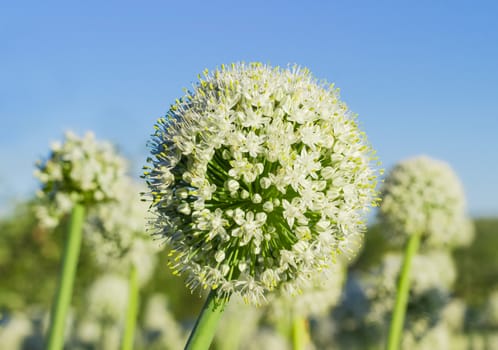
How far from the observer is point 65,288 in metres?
3.91

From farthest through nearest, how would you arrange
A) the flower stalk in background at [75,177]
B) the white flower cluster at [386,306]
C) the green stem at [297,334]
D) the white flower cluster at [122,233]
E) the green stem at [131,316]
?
the white flower cluster at [386,306] < the white flower cluster at [122,233] < the green stem at [297,334] < the green stem at [131,316] < the flower stalk in background at [75,177]

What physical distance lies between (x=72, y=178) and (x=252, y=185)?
227cm

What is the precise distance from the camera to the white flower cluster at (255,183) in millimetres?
2785

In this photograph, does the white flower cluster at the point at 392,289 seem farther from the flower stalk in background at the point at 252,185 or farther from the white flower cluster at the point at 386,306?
the flower stalk in background at the point at 252,185

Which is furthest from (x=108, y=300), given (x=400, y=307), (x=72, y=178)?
(x=400, y=307)

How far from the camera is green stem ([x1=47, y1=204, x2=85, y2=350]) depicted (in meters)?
3.72

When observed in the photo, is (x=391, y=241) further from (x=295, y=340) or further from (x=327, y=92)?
(x=327, y=92)

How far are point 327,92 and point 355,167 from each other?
482 mm

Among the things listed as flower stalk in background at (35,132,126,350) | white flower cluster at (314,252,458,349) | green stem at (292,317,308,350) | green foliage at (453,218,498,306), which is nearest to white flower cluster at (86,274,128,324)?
white flower cluster at (314,252,458,349)

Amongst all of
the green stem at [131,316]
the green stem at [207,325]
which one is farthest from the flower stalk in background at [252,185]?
the green stem at [131,316]

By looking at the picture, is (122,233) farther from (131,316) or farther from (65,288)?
(65,288)

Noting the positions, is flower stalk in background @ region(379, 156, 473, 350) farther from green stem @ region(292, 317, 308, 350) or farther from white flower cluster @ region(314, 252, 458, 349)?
green stem @ region(292, 317, 308, 350)

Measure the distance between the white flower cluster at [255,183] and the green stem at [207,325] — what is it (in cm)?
7

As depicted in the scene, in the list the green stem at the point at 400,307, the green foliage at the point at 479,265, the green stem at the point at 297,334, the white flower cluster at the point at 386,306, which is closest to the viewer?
the green stem at the point at 400,307
